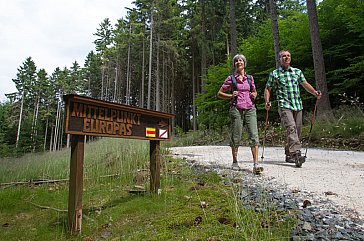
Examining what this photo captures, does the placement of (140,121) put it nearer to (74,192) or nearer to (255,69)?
(74,192)

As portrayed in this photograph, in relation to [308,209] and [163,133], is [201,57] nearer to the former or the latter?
[163,133]

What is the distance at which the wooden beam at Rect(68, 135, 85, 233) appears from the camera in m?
2.51

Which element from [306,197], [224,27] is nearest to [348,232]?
[306,197]

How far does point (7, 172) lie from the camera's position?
21.8ft

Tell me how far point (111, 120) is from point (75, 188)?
2.74ft

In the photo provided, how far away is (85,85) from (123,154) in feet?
152

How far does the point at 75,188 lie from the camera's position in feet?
8.32

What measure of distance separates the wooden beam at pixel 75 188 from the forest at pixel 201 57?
819cm

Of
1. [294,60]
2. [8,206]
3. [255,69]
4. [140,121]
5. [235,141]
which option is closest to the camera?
[140,121]

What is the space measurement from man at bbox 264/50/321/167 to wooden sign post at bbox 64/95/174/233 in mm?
2409

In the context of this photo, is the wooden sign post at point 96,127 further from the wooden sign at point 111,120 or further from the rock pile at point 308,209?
the rock pile at point 308,209

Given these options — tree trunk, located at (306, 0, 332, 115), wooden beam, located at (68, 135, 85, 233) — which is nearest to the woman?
wooden beam, located at (68, 135, 85, 233)

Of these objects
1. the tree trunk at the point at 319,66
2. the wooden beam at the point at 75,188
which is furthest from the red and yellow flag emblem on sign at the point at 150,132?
the tree trunk at the point at 319,66

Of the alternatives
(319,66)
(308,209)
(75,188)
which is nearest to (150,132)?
(75,188)
